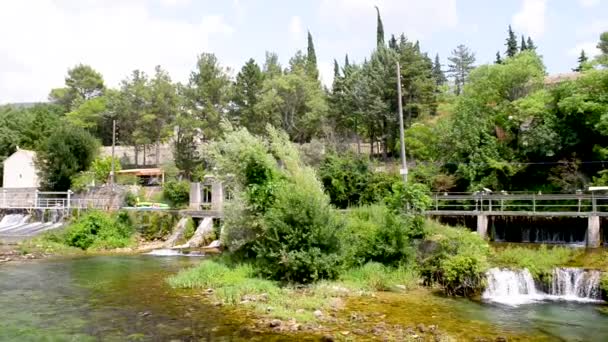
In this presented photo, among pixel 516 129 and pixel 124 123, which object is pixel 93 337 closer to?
pixel 516 129

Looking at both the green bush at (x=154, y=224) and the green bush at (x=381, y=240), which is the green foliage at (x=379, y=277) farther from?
Answer: the green bush at (x=154, y=224)

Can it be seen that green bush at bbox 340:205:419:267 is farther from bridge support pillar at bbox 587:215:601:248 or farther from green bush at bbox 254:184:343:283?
bridge support pillar at bbox 587:215:601:248

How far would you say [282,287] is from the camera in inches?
659

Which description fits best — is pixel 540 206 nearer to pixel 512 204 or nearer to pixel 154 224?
pixel 512 204

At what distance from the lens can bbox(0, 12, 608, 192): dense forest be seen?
32781 millimetres

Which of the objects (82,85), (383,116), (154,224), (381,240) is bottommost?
(154,224)

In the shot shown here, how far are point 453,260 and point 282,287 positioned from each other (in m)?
5.75

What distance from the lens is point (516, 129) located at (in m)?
36.0

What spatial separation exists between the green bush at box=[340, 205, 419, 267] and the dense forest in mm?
13036

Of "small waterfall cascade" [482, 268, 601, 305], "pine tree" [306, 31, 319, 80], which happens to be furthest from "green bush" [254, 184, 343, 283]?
"pine tree" [306, 31, 319, 80]

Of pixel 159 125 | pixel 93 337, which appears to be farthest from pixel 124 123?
pixel 93 337

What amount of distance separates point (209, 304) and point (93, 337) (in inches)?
153

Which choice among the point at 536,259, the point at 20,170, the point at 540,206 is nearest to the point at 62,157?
the point at 20,170

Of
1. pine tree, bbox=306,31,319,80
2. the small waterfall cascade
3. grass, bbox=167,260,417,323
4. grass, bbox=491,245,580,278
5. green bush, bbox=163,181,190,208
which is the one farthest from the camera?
pine tree, bbox=306,31,319,80
